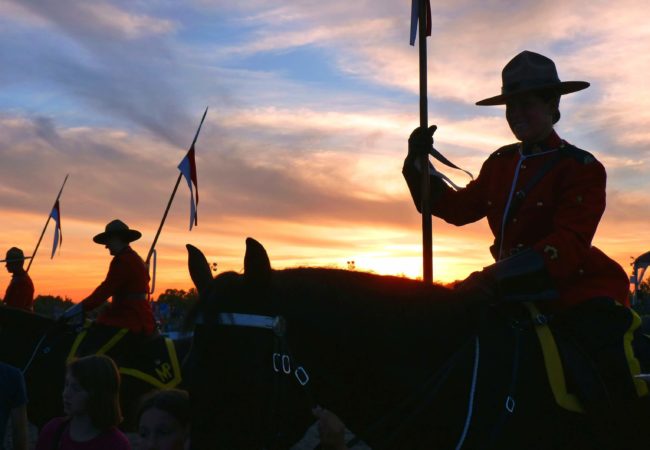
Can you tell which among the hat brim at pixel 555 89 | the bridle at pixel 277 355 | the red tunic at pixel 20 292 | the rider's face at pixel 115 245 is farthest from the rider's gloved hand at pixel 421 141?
the red tunic at pixel 20 292

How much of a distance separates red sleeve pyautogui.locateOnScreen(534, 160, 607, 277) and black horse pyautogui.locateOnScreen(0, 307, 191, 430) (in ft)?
19.6

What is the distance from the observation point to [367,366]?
3395 mm

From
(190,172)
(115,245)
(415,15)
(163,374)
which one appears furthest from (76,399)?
(190,172)

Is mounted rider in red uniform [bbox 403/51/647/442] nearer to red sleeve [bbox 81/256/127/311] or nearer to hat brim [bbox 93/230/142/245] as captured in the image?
red sleeve [bbox 81/256/127/311]

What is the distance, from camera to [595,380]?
350cm

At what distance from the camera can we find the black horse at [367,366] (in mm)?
3143

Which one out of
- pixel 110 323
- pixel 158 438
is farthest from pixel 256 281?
pixel 110 323

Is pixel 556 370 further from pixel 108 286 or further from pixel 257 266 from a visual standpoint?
pixel 108 286

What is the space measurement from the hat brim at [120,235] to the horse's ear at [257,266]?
7.22 meters

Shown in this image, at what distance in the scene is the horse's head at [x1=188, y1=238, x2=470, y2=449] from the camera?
3.12 m

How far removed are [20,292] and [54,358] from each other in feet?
18.3

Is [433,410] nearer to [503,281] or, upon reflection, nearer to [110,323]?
[503,281]

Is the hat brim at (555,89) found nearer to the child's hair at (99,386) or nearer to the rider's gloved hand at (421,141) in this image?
the rider's gloved hand at (421,141)

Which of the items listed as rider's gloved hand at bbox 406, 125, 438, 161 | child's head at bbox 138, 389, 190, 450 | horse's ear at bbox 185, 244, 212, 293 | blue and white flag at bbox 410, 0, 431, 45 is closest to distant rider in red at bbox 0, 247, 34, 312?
blue and white flag at bbox 410, 0, 431, 45
